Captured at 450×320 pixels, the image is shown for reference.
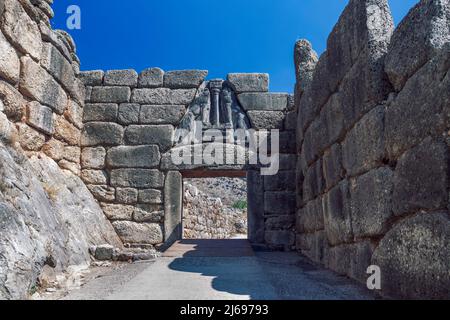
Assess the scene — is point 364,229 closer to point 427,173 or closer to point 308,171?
point 427,173

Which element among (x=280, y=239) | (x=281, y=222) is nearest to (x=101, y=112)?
(x=281, y=222)

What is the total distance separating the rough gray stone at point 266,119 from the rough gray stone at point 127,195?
7.36ft

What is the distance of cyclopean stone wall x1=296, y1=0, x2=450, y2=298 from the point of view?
93.9 inches

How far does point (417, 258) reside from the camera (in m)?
2.55

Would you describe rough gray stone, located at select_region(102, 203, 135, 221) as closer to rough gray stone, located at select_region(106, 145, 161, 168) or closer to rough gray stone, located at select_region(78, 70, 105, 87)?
rough gray stone, located at select_region(106, 145, 161, 168)

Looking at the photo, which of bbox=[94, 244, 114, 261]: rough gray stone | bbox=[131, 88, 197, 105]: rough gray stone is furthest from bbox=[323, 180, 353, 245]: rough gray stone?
bbox=[131, 88, 197, 105]: rough gray stone

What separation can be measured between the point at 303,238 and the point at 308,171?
1.06 metres

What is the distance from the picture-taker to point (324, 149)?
15.6 ft

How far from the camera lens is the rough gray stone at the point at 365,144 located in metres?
3.22

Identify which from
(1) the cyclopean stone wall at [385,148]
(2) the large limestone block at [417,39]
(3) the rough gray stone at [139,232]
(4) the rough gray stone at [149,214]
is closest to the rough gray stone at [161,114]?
(4) the rough gray stone at [149,214]

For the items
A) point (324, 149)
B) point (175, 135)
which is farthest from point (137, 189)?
point (324, 149)

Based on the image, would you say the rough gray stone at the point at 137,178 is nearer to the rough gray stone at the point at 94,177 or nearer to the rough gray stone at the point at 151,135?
the rough gray stone at the point at 94,177
